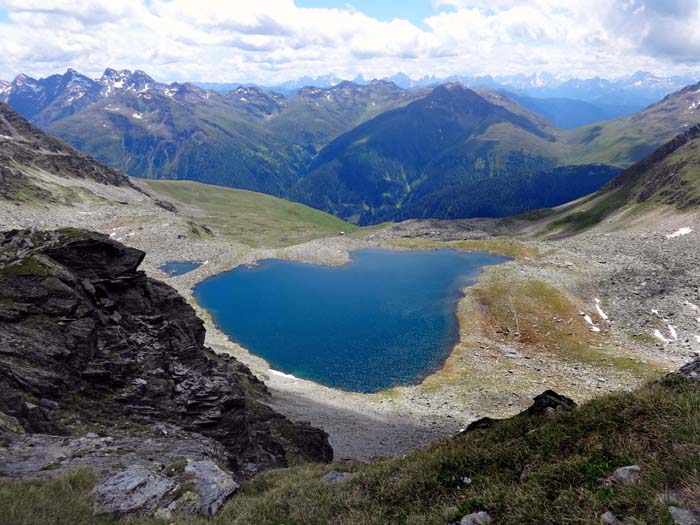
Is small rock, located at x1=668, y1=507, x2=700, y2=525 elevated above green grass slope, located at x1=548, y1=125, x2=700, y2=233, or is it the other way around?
small rock, located at x1=668, y1=507, x2=700, y2=525

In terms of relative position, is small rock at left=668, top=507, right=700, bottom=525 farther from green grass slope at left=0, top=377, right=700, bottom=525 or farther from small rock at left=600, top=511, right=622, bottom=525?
small rock at left=600, top=511, right=622, bottom=525

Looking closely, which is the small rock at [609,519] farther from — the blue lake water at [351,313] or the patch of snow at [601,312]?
the patch of snow at [601,312]

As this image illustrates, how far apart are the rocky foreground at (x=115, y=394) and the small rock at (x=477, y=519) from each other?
373 inches

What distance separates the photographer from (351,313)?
92.9 m

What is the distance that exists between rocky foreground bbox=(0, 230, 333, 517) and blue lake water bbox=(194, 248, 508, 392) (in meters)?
32.6

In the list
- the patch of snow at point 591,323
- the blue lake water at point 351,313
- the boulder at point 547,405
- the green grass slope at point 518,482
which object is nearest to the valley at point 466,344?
the green grass slope at point 518,482

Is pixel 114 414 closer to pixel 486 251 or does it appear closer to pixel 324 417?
pixel 324 417

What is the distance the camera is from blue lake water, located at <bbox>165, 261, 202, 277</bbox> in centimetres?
12782

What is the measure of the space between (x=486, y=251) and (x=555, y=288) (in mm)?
46304

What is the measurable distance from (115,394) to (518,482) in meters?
25.1

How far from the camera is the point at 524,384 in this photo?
60.8 metres

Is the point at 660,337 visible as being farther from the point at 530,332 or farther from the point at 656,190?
the point at 656,190

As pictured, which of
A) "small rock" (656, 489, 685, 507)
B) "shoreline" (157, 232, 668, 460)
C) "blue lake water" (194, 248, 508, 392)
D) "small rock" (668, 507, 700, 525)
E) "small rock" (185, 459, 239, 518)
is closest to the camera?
"small rock" (668, 507, 700, 525)

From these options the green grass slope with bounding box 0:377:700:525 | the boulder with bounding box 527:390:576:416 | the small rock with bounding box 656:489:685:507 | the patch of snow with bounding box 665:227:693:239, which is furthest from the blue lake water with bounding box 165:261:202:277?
the patch of snow with bounding box 665:227:693:239
